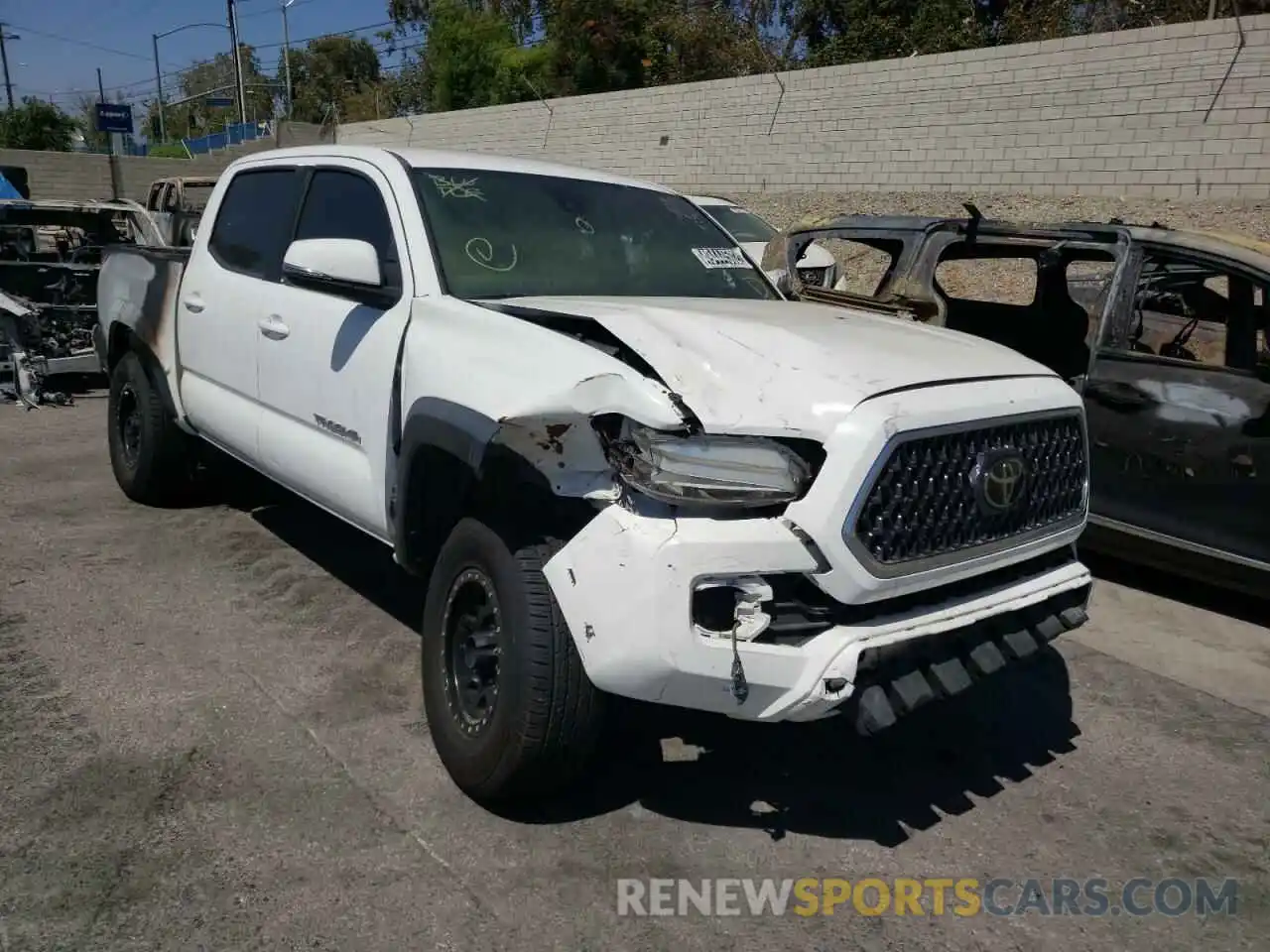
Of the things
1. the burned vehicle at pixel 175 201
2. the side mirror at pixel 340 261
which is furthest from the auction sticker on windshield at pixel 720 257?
the burned vehicle at pixel 175 201

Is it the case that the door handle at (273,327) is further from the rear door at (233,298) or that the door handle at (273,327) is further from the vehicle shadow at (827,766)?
the vehicle shadow at (827,766)

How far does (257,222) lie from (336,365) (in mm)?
1418

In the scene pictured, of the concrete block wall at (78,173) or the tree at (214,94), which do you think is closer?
the concrete block wall at (78,173)

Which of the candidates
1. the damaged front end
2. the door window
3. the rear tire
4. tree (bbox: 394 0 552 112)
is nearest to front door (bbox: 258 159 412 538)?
the rear tire

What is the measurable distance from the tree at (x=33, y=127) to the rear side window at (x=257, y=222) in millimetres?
45714

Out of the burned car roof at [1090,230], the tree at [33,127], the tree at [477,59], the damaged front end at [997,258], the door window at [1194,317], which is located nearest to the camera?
the burned car roof at [1090,230]

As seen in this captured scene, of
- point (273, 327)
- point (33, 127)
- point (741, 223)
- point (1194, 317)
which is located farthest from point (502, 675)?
point (33, 127)

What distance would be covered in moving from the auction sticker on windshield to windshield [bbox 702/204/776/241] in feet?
24.3

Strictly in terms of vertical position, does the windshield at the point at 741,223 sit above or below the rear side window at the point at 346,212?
below

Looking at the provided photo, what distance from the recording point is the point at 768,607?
8.61 feet

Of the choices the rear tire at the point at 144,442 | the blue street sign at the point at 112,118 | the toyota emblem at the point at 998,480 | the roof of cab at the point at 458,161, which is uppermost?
the blue street sign at the point at 112,118

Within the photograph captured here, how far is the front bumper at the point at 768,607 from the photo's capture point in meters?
2.52

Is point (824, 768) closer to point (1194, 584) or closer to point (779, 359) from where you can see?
point (779, 359)

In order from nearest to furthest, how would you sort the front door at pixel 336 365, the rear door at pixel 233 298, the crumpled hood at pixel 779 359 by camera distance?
the crumpled hood at pixel 779 359 < the front door at pixel 336 365 < the rear door at pixel 233 298
